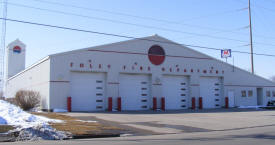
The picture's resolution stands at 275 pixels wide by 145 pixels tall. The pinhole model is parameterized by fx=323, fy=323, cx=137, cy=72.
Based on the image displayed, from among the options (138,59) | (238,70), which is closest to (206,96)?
(238,70)

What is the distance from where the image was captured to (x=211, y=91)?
39750mm

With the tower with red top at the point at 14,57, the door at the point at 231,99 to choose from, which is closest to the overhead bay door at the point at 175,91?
the door at the point at 231,99

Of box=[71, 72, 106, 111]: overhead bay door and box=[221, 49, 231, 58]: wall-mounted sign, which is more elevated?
box=[221, 49, 231, 58]: wall-mounted sign

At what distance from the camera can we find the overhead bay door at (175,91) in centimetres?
3641

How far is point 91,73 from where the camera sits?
32125 mm

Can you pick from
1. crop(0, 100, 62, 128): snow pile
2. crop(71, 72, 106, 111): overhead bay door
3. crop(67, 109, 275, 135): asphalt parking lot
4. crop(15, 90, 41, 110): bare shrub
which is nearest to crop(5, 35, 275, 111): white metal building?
crop(71, 72, 106, 111): overhead bay door

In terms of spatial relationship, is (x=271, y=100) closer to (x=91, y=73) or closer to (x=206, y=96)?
(x=206, y=96)

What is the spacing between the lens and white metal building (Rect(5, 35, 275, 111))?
3066cm

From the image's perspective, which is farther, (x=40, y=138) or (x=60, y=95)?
(x=60, y=95)

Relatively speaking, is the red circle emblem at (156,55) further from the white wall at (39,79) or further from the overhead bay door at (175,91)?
the white wall at (39,79)

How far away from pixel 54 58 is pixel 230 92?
75.1ft

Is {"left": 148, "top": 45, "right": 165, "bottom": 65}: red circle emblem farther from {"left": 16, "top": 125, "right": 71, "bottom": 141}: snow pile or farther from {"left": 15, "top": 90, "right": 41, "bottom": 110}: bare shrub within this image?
{"left": 16, "top": 125, "right": 71, "bottom": 141}: snow pile

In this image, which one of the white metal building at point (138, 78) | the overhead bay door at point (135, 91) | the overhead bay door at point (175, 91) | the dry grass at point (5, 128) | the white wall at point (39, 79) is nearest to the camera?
the dry grass at point (5, 128)

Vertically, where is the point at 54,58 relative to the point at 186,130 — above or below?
above
